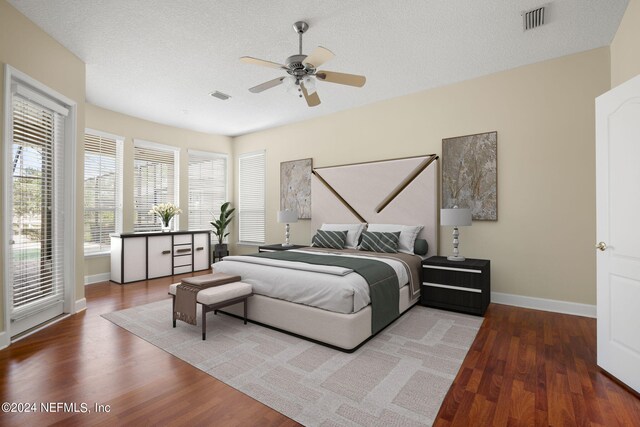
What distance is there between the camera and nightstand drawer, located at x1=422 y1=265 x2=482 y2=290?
11.7ft

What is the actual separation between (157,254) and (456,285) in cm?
501

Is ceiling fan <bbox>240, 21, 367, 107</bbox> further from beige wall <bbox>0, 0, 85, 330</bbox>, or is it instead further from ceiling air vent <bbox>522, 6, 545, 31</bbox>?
beige wall <bbox>0, 0, 85, 330</bbox>

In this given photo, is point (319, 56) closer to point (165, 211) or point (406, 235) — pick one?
point (406, 235)

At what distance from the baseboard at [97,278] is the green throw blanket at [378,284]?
4005 mm

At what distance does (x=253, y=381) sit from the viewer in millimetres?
2205

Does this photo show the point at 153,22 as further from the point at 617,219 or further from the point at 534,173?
the point at 534,173

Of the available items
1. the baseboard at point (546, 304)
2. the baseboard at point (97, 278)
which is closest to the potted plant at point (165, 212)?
the baseboard at point (97, 278)

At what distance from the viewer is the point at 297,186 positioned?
6.14 metres

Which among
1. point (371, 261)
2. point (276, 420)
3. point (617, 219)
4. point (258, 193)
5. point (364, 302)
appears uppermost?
point (258, 193)

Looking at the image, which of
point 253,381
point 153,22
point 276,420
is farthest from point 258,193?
point 276,420

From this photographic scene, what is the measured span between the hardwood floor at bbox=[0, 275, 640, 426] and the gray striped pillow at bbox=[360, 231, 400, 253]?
153 cm

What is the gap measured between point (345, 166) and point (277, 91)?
5.39 feet

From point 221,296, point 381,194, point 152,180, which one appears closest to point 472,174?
point 381,194

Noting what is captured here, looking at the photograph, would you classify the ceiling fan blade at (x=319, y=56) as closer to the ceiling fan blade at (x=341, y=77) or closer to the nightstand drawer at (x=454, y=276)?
the ceiling fan blade at (x=341, y=77)
